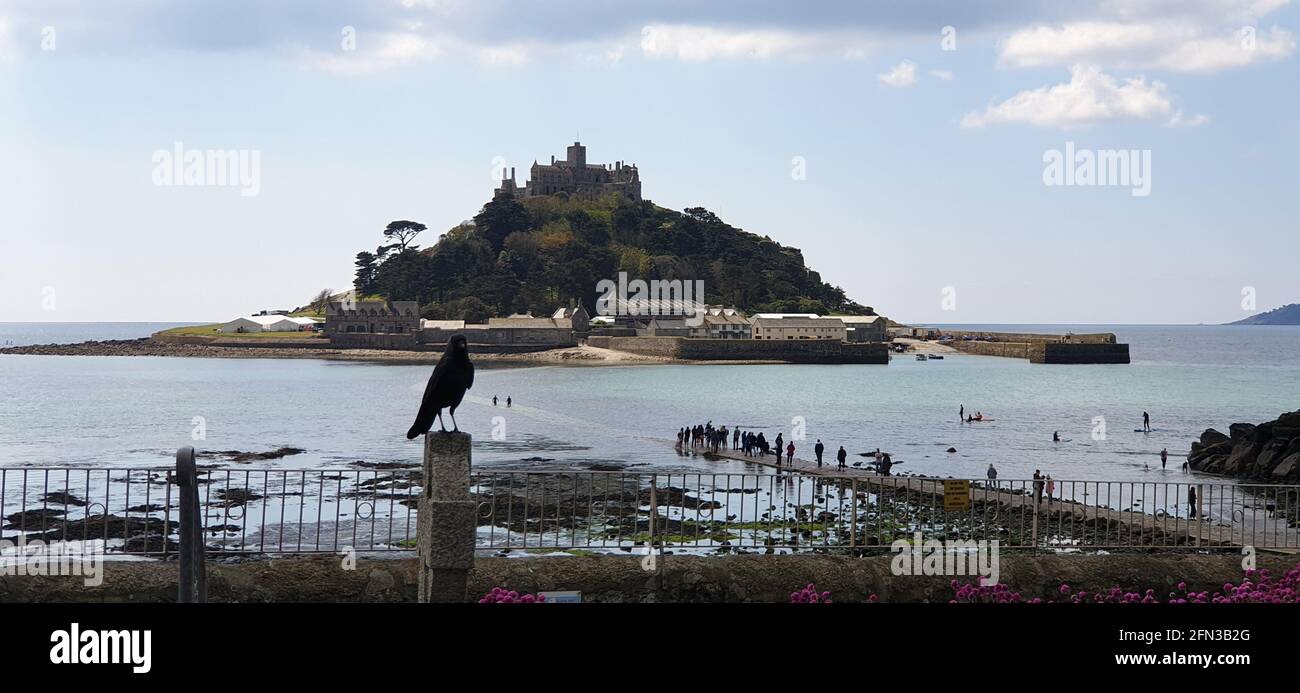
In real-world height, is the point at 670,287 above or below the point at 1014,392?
above

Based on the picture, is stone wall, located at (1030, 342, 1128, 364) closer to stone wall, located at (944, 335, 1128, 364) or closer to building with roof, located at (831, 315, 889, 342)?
stone wall, located at (944, 335, 1128, 364)

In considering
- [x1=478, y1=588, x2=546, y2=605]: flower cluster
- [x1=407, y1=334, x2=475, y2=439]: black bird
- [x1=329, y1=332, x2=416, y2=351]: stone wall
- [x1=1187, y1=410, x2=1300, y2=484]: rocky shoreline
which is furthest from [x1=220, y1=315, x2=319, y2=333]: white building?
[x1=407, y1=334, x2=475, y2=439]: black bird

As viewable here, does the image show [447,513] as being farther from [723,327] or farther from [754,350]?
[723,327]

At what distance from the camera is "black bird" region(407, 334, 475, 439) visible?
309 inches

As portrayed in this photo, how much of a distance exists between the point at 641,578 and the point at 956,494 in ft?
13.5

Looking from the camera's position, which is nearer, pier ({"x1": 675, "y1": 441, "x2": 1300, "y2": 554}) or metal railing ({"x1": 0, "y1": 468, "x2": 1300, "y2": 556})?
metal railing ({"x1": 0, "y1": 468, "x2": 1300, "y2": 556})

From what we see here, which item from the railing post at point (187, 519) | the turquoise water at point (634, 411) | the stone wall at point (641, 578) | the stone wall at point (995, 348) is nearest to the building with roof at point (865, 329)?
the stone wall at point (995, 348)

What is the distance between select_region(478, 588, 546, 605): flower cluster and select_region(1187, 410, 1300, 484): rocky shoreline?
1300 inches

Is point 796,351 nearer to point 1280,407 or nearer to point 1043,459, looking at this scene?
point 1280,407

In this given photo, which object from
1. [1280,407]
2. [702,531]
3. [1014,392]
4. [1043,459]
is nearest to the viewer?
[702,531]

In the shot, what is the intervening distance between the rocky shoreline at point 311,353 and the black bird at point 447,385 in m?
121

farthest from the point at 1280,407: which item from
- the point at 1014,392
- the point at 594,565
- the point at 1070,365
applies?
the point at 594,565

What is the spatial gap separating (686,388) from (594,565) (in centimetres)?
8381
